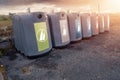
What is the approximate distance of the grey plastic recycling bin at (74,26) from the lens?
7.29 metres

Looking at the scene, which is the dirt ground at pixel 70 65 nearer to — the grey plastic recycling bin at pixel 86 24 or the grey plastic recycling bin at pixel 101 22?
the grey plastic recycling bin at pixel 86 24

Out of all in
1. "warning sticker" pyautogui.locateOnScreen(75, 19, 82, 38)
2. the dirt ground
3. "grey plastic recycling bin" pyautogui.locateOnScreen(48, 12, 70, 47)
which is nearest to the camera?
the dirt ground

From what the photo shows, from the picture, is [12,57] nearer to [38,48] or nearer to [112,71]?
[38,48]

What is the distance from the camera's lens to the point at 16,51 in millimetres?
6879

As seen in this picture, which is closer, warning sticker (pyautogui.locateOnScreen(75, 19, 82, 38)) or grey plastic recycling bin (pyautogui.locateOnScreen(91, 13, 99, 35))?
warning sticker (pyautogui.locateOnScreen(75, 19, 82, 38))

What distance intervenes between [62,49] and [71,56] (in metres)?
0.93

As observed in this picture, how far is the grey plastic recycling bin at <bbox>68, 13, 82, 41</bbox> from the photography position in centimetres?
729

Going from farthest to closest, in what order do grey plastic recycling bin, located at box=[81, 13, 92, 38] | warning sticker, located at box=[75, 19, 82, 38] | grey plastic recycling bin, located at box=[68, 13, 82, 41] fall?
grey plastic recycling bin, located at box=[81, 13, 92, 38] → warning sticker, located at box=[75, 19, 82, 38] → grey plastic recycling bin, located at box=[68, 13, 82, 41]

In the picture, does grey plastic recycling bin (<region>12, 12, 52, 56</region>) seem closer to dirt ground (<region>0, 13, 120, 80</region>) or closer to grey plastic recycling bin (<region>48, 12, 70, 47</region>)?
Result: dirt ground (<region>0, 13, 120, 80</region>)

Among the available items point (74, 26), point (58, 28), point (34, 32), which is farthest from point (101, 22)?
point (34, 32)

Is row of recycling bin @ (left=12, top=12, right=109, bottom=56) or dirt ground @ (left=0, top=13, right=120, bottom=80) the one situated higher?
row of recycling bin @ (left=12, top=12, right=109, bottom=56)

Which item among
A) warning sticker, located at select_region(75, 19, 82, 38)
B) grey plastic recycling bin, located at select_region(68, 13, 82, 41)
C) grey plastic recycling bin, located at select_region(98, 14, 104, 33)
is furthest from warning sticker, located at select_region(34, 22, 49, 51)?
grey plastic recycling bin, located at select_region(98, 14, 104, 33)

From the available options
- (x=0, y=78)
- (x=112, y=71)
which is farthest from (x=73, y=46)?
(x=0, y=78)

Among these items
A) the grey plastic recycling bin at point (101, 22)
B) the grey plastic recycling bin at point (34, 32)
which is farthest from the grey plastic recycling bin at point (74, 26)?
the grey plastic recycling bin at point (101, 22)
